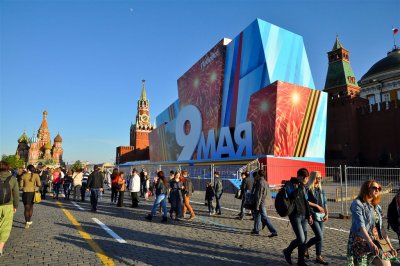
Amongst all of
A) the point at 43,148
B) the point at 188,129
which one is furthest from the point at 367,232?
the point at 43,148

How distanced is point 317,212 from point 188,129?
34.6m

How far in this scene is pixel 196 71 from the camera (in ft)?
126

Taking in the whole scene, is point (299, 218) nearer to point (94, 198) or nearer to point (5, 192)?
point (5, 192)

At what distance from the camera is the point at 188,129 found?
131ft

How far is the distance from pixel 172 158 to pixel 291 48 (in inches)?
883

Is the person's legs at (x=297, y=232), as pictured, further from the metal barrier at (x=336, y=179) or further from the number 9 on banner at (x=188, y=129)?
the number 9 on banner at (x=188, y=129)

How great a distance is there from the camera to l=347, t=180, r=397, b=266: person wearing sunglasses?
367cm

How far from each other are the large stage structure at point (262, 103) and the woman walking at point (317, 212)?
13188mm

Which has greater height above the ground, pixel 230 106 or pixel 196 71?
pixel 196 71

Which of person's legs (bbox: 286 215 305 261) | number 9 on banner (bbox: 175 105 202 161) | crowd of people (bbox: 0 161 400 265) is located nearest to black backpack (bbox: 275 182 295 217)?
crowd of people (bbox: 0 161 400 265)

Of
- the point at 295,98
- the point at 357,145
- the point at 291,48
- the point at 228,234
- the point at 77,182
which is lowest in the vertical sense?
the point at 228,234

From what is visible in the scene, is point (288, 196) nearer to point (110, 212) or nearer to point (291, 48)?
point (110, 212)

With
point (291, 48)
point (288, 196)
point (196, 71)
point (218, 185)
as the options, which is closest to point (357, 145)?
point (291, 48)

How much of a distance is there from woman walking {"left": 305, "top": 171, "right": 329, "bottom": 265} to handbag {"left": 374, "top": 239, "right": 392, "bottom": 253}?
68.7 inches
